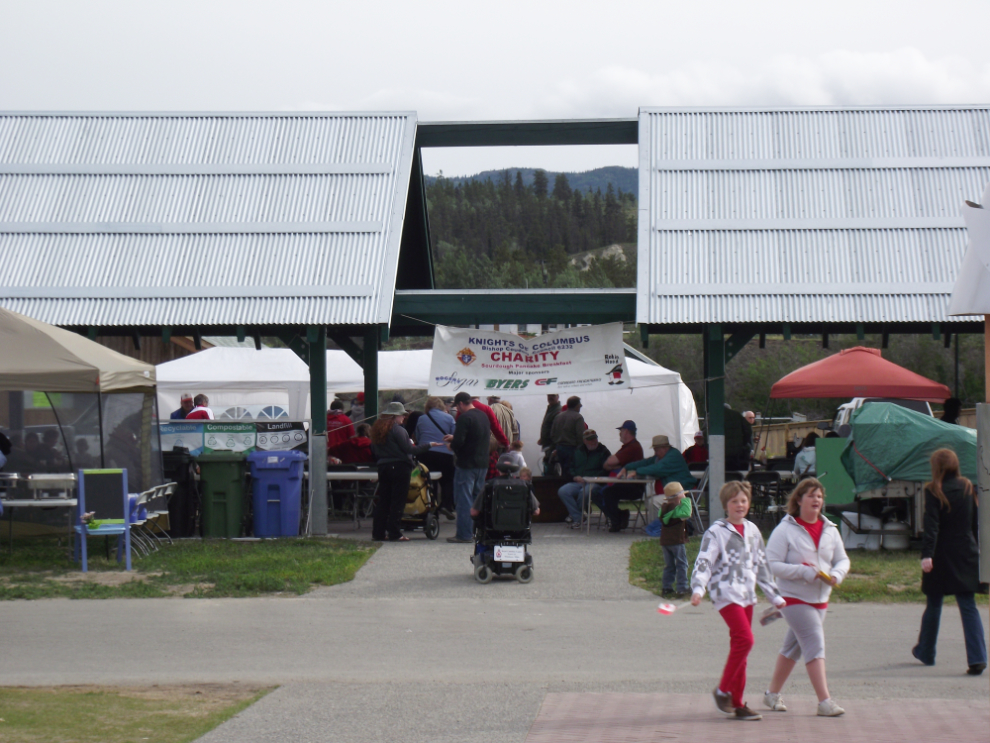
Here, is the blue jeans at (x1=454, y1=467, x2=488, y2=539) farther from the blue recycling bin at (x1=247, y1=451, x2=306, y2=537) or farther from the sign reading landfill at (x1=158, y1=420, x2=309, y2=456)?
the sign reading landfill at (x1=158, y1=420, x2=309, y2=456)

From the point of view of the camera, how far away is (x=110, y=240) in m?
16.8

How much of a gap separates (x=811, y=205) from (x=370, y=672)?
11487mm

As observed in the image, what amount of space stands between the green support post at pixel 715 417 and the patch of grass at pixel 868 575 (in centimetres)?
100

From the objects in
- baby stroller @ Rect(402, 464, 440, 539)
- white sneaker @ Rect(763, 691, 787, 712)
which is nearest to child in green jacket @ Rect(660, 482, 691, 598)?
white sneaker @ Rect(763, 691, 787, 712)

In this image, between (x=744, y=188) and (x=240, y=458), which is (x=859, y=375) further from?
(x=240, y=458)

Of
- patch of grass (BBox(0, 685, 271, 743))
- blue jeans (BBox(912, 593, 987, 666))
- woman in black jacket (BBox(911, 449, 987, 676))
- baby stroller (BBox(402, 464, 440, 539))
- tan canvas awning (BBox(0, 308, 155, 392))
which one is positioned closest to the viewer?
patch of grass (BBox(0, 685, 271, 743))

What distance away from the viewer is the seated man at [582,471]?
51.8 feet

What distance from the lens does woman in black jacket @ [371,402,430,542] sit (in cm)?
1384

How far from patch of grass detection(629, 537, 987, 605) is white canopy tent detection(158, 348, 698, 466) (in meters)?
8.73

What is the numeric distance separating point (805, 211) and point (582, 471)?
5134 mm

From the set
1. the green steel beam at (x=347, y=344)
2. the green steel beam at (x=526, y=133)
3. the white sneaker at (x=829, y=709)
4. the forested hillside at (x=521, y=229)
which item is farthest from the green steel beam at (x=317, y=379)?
the forested hillside at (x=521, y=229)

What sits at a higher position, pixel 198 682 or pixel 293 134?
pixel 293 134

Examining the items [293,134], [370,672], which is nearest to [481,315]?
[293,134]

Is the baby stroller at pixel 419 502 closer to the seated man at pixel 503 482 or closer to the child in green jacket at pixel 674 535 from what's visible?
the seated man at pixel 503 482
